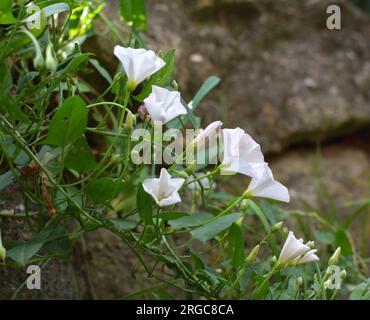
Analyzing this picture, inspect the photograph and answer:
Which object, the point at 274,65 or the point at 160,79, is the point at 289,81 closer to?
the point at 274,65

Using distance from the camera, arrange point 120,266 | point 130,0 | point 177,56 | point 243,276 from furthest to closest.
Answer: point 177,56
point 120,266
point 130,0
point 243,276

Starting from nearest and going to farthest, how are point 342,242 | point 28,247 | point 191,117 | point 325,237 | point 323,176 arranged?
point 28,247, point 191,117, point 342,242, point 325,237, point 323,176

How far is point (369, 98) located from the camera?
1735 millimetres

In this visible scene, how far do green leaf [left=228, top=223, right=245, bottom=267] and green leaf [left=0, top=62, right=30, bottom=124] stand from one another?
0.30m

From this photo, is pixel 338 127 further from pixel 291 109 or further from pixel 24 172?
pixel 24 172

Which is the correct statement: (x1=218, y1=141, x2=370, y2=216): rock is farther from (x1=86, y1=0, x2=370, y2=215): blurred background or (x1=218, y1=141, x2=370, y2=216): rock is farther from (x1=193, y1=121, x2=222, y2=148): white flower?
(x1=193, y1=121, x2=222, y2=148): white flower

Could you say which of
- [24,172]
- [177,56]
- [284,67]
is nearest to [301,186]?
[284,67]

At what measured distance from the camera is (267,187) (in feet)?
2.74

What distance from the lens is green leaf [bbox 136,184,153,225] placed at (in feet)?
2.64

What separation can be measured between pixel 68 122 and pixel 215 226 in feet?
0.85

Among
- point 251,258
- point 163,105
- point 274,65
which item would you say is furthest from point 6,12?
point 274,65

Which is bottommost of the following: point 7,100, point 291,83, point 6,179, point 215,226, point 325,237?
point 325,237

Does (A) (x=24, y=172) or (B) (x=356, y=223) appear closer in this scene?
(A) (x=24, y=172)

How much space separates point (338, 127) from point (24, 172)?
1.05 m
